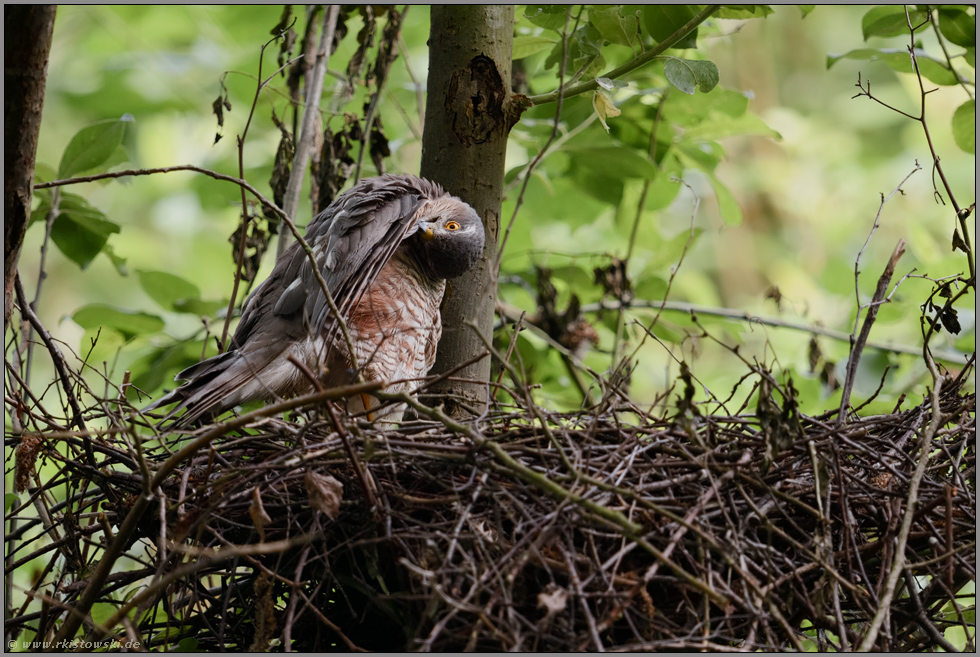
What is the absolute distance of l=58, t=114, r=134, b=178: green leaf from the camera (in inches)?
104

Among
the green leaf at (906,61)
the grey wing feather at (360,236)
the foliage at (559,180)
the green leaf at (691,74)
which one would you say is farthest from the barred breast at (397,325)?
the green leaf at (906,61)

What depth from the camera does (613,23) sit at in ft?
7.76

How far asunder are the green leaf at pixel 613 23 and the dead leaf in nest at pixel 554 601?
172cm

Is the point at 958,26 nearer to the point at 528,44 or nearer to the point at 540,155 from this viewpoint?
the point at 528,44

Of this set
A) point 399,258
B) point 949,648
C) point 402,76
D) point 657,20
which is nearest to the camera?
point 949,648

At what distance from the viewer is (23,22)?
4.45 feet

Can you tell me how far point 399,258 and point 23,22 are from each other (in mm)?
1561

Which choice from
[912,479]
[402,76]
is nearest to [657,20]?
[912,479]

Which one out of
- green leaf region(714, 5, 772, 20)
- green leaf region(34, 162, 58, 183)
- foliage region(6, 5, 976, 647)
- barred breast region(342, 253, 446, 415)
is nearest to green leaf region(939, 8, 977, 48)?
foliage region(6, 5, 976, 647)

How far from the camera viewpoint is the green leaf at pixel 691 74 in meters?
2.20

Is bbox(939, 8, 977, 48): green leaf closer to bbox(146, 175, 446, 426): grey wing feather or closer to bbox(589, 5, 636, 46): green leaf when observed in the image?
bbox(589, 5, 636, 46): green leaf

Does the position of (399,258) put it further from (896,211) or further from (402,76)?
(896,211)

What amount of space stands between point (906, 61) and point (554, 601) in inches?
91.0

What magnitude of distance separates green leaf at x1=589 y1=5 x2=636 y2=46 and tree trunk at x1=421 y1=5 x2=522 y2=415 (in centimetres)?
36
